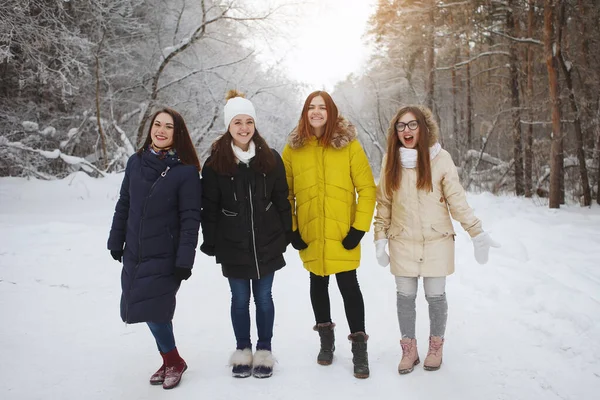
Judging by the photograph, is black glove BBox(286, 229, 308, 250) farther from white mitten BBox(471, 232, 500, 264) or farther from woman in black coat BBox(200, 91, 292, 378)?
white mitten BBox(471, 232, 500, 264)

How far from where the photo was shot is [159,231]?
2.88m

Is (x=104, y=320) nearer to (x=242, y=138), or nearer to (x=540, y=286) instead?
(x=242, y=138)

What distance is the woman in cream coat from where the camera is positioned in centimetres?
308

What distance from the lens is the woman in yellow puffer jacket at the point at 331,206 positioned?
3.16 meters

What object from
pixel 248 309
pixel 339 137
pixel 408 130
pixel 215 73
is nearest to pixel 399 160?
pixel 408 130

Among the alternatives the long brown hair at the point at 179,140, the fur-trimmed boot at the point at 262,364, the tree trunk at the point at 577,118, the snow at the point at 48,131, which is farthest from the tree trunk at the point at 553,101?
the snow at the point at 48,131

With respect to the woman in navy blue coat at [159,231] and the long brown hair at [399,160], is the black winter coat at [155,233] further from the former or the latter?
the long brown hair at [399,160]

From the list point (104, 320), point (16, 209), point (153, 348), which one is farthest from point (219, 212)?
point (16, 209)

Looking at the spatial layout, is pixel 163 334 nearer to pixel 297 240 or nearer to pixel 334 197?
pixel 297 240

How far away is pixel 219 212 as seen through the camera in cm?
315

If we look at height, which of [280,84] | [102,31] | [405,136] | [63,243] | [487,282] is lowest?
[487,282]

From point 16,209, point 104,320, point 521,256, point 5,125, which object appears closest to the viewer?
point 104,320

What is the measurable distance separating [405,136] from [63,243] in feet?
15.6

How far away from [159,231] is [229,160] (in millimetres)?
715
